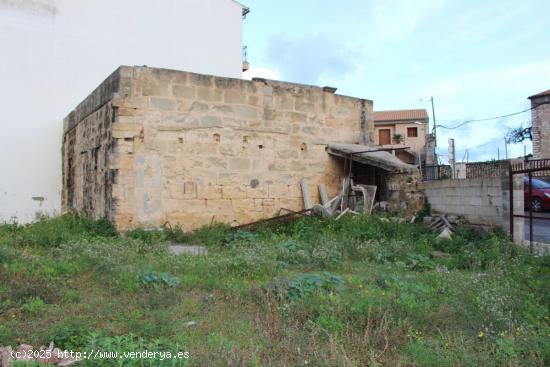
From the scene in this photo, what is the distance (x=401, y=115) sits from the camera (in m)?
46.3

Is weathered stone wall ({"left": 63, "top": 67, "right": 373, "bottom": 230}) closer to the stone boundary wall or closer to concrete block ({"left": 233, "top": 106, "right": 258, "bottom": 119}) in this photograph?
concrete block ({"left": 233, "top": 106, "right": 258, "bottom": 119})

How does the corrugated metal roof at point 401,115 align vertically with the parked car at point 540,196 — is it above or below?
above

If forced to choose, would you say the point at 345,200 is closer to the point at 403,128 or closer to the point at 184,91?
the point at 184,91

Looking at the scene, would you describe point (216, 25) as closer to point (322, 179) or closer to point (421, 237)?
point (322, 179)

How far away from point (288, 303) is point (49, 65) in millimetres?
12158

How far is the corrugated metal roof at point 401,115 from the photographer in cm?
4572

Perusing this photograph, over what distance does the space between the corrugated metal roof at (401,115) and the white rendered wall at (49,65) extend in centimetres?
3347

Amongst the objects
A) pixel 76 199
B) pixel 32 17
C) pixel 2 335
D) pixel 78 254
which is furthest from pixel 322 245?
pixel 32 17

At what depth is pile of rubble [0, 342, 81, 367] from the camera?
314 centimetres

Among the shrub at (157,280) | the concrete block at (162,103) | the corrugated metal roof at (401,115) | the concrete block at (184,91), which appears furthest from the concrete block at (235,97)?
the corrugated metal roof at (401,115)

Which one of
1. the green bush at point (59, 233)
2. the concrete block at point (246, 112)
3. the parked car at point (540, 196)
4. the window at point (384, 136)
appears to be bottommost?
the green bush at point (59, 233)

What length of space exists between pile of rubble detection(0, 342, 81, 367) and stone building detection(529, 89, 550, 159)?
25818 millimetres

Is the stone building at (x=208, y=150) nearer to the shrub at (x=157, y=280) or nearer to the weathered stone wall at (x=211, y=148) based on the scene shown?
the weathered stone wall at (x=211, y=148)

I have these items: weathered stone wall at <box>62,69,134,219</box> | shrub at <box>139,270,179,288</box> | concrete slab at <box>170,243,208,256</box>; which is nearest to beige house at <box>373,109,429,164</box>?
weathered stone wall at <box>62,69,134,219</box>
